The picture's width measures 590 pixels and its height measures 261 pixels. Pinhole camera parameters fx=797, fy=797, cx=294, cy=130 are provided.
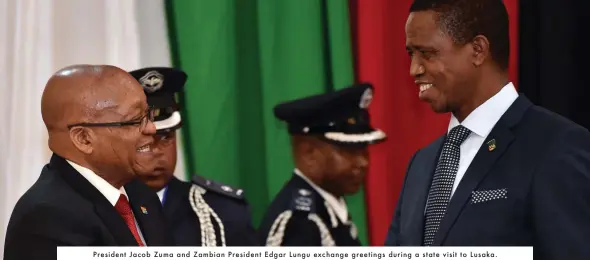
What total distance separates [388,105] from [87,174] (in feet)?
2.90

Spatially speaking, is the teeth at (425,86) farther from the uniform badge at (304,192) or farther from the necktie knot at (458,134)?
the uniform badge at (304,192)

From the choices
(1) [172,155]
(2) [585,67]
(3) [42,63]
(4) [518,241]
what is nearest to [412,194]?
(4) [518,241]

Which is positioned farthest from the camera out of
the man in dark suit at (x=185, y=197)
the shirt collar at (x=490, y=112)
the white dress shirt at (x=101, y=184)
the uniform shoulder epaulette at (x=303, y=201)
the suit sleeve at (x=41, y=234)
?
the man in dark suit at (x=185, y=197)

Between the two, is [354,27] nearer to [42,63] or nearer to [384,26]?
[384,26]

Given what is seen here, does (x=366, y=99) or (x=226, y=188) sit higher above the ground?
(x=366, y=99)

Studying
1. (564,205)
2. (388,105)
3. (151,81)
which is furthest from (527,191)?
(151,81)

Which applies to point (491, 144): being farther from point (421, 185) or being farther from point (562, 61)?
point (562, 61)

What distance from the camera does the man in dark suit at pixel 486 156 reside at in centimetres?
136

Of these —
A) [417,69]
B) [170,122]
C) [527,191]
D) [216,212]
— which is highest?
[417,69]

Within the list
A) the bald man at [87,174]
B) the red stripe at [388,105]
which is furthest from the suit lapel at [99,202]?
the red stripe at [388,105]

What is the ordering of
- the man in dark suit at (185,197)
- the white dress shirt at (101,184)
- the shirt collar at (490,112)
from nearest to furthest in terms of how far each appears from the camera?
1. the white dress shirt at (101,184)
2. the shirt collar at (490,112)
3. the man in dark suit at (185,197)

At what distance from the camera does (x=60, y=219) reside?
1.31 metres

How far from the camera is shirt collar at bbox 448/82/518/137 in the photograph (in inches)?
59.6

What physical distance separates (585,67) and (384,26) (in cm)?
51
